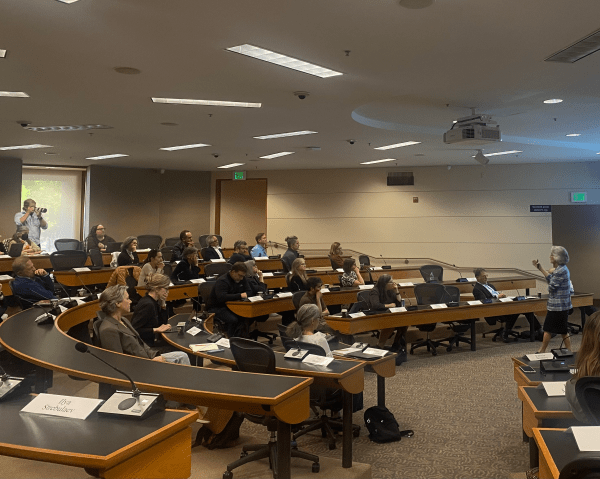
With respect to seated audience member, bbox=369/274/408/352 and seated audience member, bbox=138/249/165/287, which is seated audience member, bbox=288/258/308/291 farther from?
seated audience member, bbox=138/249/165/287

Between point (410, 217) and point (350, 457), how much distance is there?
10.7 meters

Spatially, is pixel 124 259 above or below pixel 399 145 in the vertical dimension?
below

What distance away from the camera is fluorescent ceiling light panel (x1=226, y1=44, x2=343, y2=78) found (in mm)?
4805

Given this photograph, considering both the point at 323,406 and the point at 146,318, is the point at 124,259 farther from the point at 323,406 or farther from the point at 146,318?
the point at 323,406

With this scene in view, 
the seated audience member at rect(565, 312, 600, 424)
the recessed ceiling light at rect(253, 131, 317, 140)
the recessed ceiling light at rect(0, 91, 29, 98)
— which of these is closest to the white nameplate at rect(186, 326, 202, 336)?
the seated audience member at rect(565, 312, 600, 424)

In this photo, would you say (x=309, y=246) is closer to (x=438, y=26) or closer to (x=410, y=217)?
(x=410, y=217)

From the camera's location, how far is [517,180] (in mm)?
13141

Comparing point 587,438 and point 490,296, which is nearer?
point 587,438

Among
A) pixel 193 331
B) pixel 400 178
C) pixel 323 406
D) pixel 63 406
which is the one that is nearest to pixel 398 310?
pixel 193 331

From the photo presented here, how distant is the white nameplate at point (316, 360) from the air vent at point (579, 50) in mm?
3351

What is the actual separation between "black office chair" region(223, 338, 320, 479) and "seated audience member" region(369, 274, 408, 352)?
3.50 meters

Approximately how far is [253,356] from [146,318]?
76.3 inches

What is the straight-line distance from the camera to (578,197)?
1268 centimetres

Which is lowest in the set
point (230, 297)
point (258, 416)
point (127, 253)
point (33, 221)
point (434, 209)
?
point (258, 416)
